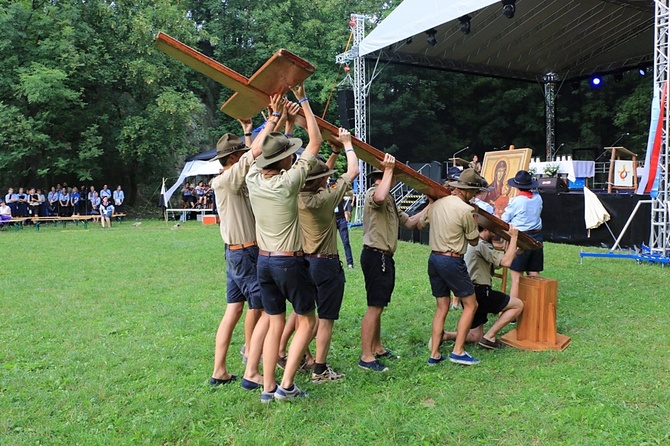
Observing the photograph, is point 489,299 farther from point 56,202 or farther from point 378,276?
point 56,202

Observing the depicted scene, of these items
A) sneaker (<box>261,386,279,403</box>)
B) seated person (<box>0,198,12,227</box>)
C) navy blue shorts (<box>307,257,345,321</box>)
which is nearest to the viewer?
sneaker (<box>261,386,279,403</box>)

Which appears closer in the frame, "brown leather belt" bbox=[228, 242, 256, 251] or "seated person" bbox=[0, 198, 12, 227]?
"brown leather belt" bbox=[228, 242, 256, 251]

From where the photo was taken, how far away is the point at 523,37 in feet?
54.3

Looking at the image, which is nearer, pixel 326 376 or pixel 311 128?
pixel 311 128

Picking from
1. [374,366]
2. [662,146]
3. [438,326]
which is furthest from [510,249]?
[662,146]

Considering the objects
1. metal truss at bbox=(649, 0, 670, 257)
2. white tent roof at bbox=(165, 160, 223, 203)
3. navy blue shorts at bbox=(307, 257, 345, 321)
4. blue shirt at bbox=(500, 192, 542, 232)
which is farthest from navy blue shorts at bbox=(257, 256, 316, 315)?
white tent roof at bbox=(165, 160, 223, 203)

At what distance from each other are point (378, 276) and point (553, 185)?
9.29m

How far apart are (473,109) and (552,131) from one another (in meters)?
5.30

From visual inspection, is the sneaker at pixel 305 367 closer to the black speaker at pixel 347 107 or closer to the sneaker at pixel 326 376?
the sneaker at pixel 326 376

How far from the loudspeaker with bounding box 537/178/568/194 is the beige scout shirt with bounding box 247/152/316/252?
399 inches

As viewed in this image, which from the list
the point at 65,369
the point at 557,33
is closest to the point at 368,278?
the point at 65,369

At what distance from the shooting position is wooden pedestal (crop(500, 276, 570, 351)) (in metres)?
4.91

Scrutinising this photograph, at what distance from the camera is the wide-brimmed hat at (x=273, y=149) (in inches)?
140

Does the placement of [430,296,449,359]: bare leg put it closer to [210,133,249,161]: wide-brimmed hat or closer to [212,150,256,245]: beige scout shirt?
[212,150,256,245]: beige scout shirt
